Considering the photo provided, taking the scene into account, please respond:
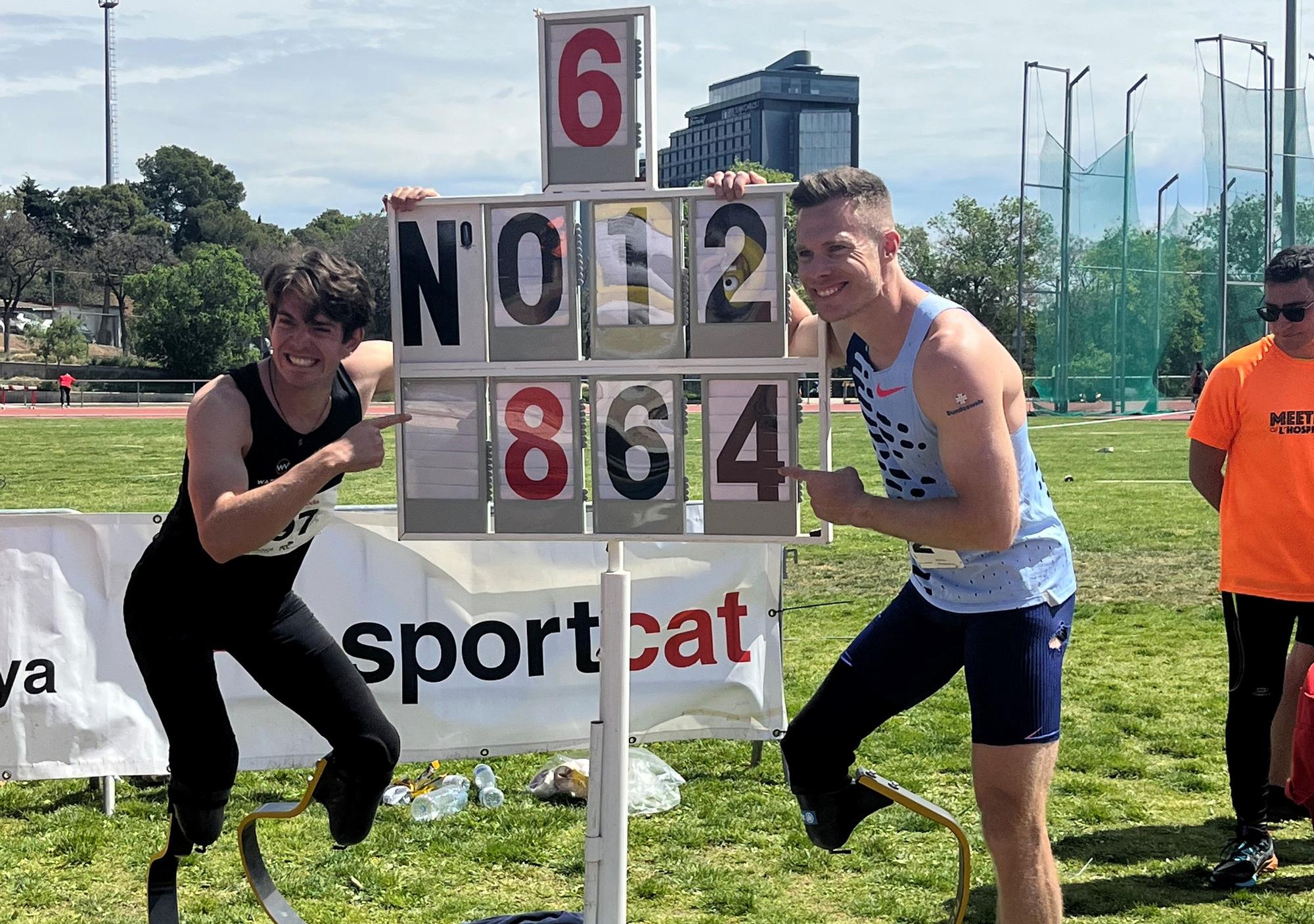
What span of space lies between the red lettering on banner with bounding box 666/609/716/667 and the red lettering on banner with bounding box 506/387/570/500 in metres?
2.35

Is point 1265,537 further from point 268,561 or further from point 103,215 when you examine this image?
point 103,215

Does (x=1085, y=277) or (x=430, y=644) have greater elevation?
(x=1085, y=277)

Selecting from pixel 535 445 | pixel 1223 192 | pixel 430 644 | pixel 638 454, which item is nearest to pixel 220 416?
pixel 535 445

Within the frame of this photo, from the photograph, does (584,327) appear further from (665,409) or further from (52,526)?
(52,526)

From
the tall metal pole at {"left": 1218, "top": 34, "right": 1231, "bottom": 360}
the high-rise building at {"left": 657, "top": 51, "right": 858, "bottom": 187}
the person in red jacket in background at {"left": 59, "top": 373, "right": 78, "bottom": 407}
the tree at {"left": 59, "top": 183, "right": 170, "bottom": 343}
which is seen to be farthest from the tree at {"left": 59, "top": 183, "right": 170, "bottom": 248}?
the tall metal pole at {"left": 1218, "top": 34, "right": 1231, "bottom": 360}

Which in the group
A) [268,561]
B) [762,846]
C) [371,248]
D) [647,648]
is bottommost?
[762,846]

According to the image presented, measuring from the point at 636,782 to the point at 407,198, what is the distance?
2.91 meters

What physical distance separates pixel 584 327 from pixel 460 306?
40cm

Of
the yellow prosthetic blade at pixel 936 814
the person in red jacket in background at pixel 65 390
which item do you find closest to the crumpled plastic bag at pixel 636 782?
the yellow prosthetic blade at pixel 936 814

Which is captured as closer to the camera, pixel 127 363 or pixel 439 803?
pixel 439 803

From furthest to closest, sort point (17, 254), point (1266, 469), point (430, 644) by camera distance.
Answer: point (17, 254) → point (430, 644) → point (1266, 469)

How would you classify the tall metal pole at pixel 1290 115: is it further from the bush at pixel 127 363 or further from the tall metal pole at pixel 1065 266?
the bush at pixel 127 363

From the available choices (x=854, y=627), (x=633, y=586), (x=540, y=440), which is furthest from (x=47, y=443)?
(x=540, y=440)

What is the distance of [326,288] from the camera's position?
3684mm
